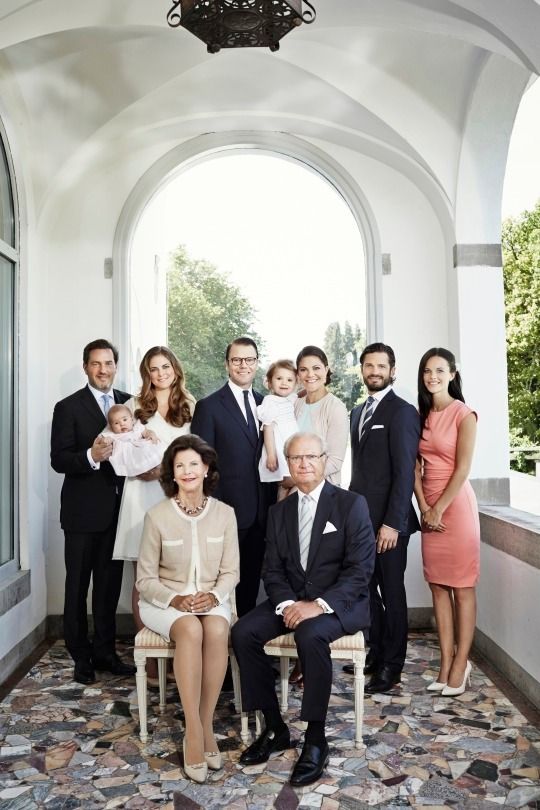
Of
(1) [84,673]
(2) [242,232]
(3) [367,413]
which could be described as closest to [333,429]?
(3) [367,413]

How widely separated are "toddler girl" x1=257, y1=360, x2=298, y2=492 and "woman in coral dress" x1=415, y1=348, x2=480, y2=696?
702mm

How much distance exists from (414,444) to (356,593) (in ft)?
3.09

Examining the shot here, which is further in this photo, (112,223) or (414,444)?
(112,223)

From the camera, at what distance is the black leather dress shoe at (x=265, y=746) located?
10.2 ft

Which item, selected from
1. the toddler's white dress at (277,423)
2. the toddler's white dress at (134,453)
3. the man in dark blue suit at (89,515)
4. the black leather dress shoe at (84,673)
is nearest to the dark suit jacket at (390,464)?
the toddler's white dress at (277,423)

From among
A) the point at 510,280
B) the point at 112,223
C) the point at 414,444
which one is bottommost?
the point at 414,444

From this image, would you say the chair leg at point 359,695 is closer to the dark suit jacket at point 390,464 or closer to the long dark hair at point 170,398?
the dark suit jacket at point 390,464

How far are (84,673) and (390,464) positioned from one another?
2.04m

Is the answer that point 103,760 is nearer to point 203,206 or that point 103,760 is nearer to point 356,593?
point 356,593

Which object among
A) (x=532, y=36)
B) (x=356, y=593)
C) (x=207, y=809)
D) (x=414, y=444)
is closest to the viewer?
(x=207, y=809)

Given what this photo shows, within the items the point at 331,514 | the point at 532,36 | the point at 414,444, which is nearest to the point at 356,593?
the point at 331,514

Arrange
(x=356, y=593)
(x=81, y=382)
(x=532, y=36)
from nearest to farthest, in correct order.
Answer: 1. (x=532, y=36)
2. (x=356, y=593)
3. (x=81, y=382)

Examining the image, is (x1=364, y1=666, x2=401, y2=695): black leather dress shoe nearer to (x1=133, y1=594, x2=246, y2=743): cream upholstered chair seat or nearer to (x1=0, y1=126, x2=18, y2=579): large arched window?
(x1=133, y1=594, x2=246, y2=743): cream upholstered chair seat

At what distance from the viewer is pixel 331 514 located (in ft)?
11.1
